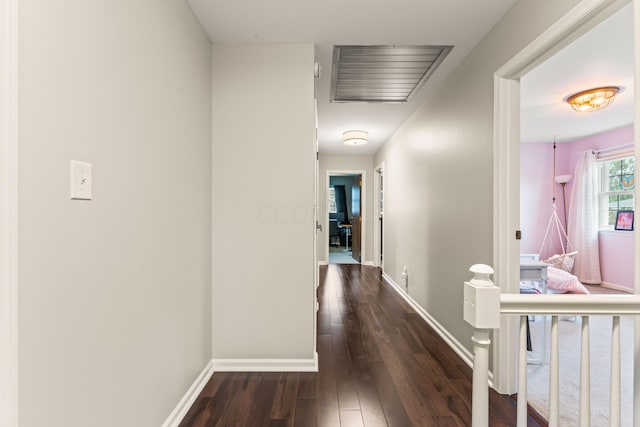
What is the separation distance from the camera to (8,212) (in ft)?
2.52

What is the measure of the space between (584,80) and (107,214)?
3922 mm

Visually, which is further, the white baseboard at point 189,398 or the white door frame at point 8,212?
the white baseboard at point 189,398

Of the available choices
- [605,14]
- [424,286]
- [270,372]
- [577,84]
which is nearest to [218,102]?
[270,372]

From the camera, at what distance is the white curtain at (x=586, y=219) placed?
A: 5.00 meters

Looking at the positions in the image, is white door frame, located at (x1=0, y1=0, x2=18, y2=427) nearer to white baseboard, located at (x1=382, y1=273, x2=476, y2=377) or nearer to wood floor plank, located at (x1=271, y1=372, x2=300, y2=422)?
wood floor plank, located at (x1=271, y1=372, x2=300, y2=422)

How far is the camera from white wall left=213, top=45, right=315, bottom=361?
2.23 metres

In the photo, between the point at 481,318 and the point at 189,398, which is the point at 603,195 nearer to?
the point at 481,318

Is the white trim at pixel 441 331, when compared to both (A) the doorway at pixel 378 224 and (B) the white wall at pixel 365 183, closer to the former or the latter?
(A) the doorway at pixel 378 224

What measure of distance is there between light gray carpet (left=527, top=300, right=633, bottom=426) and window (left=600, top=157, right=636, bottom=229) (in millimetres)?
2592

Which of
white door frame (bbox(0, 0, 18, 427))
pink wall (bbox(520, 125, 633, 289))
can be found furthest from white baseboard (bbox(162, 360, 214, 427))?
pink wall (bbox(520, 125, 633, 289))

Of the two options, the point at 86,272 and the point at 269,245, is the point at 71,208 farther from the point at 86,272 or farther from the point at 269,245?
the point at 269,245

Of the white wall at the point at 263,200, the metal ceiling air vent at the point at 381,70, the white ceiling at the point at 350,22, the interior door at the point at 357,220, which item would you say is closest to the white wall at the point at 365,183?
the interior door at the point at 357,220

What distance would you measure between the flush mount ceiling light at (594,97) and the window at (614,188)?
2224mm

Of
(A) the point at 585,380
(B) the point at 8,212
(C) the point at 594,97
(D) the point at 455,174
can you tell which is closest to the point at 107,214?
(B) the point at 8,212
